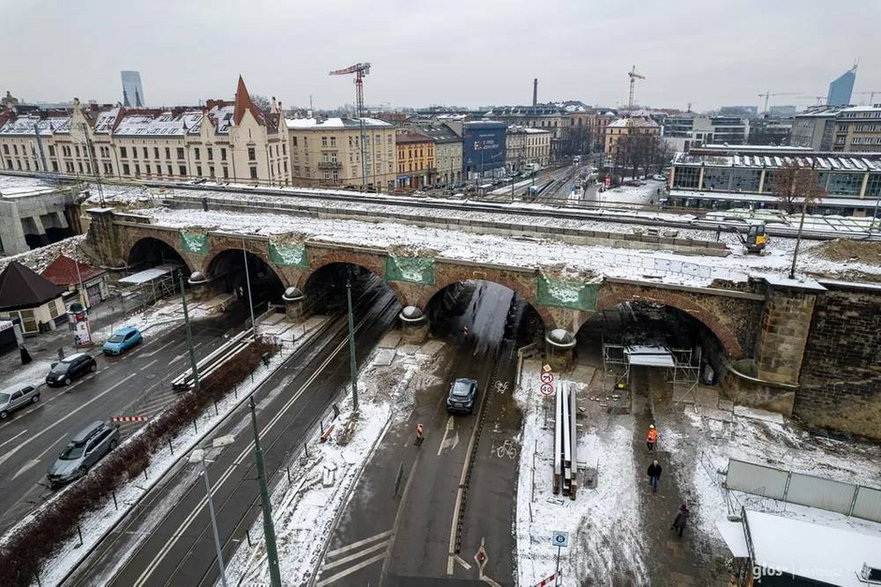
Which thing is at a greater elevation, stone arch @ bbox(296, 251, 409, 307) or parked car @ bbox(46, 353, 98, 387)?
stone arch @ bbox(296, 251, 409, 307)

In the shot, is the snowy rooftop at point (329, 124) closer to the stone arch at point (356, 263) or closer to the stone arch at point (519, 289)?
the stone arch at point (356, 263)

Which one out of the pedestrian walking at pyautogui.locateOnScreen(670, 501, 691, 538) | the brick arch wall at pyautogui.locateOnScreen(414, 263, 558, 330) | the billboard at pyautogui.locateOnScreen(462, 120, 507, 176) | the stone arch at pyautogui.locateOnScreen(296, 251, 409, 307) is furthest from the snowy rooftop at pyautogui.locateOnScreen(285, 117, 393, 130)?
the pedestrian walking at pyautogui.locateOnScreen(670, 501, 691, 538)

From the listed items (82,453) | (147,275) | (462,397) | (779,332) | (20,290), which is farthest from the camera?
(147,275)

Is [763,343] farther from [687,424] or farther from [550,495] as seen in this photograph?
[550,495]

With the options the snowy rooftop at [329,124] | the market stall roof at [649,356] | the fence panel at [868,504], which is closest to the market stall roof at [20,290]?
the market stall roof at [649,356]

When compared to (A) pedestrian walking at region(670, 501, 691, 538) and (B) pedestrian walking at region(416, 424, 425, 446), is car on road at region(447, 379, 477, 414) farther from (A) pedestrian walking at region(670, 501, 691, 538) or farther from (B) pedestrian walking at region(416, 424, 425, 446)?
(A) pedestrian walking at region(670, 501, 691, 538)

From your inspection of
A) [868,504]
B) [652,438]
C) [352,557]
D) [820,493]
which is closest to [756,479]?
[820,493]

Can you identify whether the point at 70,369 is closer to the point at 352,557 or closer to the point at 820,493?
the point at 352,557
